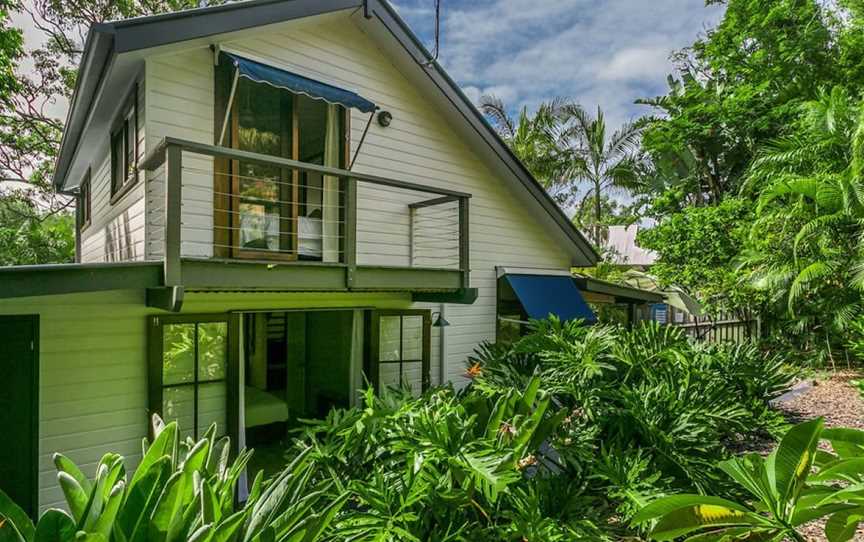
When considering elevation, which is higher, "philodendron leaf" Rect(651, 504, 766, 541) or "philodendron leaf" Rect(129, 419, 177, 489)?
"philodendron leaf" Rect(129, 419, 177, 489)

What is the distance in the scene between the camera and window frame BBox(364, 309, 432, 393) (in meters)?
7.86

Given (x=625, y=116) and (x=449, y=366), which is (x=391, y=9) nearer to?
(x=449, y=366)

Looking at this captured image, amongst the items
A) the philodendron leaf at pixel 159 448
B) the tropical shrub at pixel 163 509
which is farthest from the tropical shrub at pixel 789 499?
the philodendron leaf at pixel 159 448

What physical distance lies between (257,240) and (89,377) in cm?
252

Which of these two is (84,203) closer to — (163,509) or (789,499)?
(163,509)

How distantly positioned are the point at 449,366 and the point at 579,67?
16906 millimetres

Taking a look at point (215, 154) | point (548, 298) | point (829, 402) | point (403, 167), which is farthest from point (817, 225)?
point (215, 154)

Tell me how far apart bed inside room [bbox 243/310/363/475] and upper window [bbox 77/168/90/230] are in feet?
18.2

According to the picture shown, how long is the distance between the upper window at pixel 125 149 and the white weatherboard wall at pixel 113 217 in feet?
0.60

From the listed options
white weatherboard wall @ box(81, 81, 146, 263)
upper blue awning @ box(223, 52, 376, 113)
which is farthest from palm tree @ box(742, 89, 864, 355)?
white weatherboard wall @ box(81, 81, 146, 263)

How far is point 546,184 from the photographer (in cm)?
2438

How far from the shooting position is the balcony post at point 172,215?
4.55 m

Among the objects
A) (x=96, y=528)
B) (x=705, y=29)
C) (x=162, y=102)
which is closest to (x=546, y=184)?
(x=705, y=29)

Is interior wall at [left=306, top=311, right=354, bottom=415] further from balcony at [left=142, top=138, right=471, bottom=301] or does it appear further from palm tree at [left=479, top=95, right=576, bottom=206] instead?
palm tree at [left=479, top=95, right=576, bottom=206]
